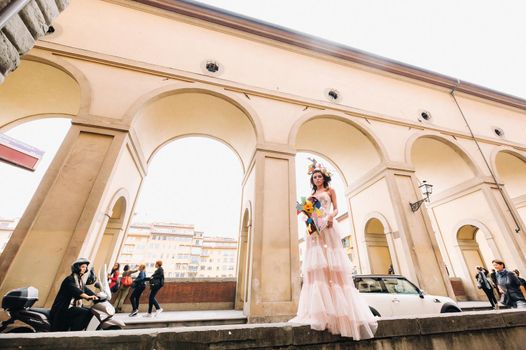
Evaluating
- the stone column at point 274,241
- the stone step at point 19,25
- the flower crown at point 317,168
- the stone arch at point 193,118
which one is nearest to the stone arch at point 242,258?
the stone column at point 274,241

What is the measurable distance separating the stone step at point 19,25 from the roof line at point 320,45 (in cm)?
853

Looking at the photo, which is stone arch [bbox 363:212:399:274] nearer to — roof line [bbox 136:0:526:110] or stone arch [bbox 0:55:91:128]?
roof line [bbox 136:0:526:110]

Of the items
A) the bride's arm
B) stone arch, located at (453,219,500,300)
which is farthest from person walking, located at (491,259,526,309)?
the bride's arm

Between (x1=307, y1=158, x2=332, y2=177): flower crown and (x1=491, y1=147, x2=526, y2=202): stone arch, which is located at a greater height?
(x1=491, y1=147, x2=526, y2=202): stone arch

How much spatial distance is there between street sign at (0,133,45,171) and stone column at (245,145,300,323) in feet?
17.2

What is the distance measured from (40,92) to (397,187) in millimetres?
14048

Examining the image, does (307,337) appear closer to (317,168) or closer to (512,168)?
(317,168)

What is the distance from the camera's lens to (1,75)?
220cm

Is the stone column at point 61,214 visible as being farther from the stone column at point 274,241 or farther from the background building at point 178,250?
the background building at point 178,250

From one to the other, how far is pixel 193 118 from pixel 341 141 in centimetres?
699

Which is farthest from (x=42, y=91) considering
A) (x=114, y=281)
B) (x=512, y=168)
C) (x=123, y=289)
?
(x=512, y=168)

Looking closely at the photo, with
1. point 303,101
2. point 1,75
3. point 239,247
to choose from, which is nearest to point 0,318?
point 1,75

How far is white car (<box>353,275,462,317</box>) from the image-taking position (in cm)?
568

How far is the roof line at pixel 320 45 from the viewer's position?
376 inches
